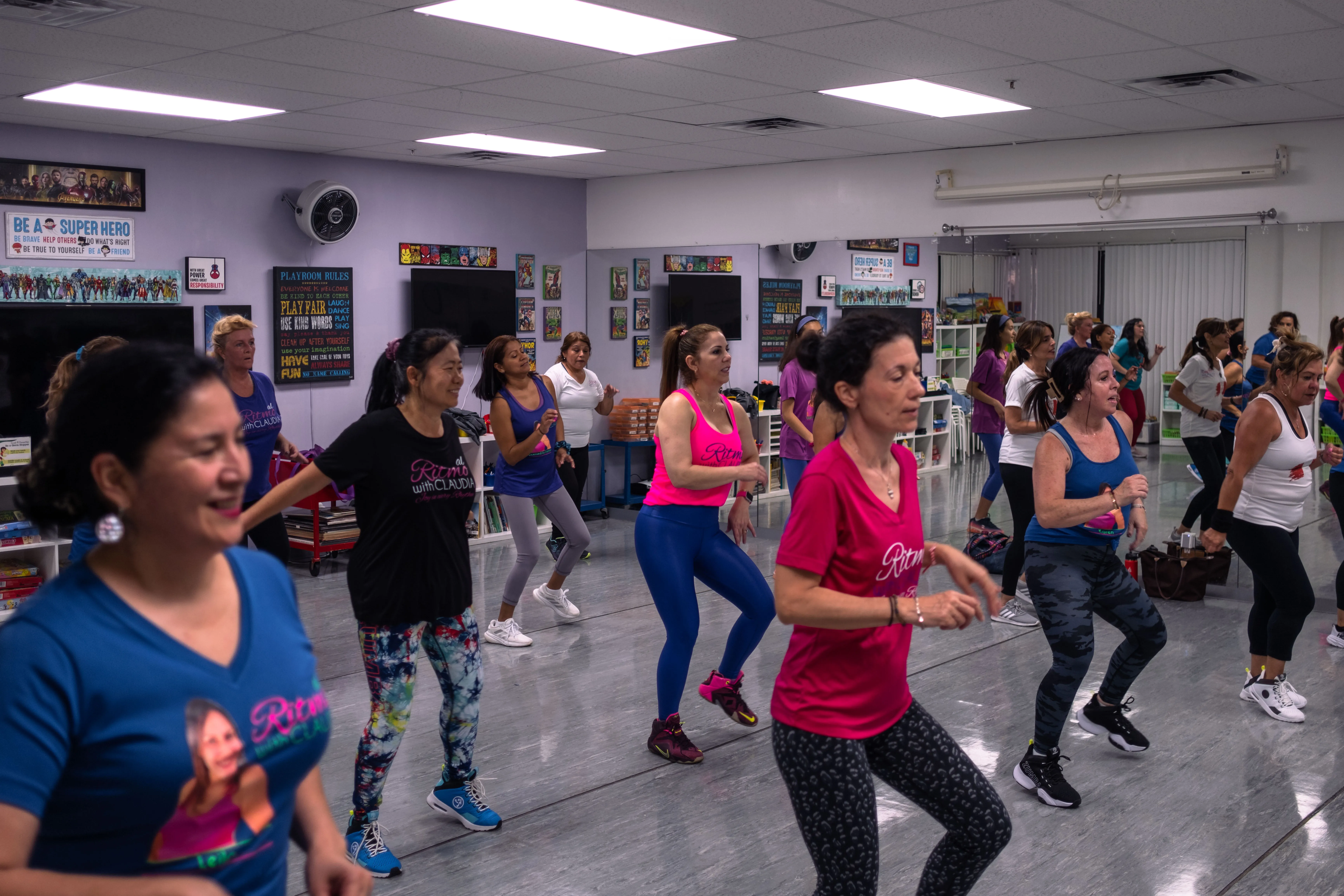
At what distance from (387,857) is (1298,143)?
21.0 feet

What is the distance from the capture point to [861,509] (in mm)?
2467

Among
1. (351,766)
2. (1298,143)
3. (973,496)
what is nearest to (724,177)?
(973,496)

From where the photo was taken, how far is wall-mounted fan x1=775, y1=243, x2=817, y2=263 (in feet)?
30.5

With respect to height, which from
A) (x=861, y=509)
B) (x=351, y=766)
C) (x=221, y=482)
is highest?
(x=221, y=482)

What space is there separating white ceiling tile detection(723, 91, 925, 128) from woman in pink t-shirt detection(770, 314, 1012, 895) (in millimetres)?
4034

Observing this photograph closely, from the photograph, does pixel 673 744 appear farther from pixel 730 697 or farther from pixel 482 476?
pixel 482 476

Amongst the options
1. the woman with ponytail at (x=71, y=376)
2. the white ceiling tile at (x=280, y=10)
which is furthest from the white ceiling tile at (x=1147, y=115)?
the woman with ponytail at (x=71, y=376)

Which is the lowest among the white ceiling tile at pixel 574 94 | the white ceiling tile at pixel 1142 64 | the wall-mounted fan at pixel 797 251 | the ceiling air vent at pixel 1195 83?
the wall-mounted fan at pixel 797 251

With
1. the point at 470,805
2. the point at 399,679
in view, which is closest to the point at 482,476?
the point at 470,805

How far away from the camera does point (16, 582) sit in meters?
6.79

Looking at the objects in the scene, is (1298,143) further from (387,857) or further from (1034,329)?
(387,857)

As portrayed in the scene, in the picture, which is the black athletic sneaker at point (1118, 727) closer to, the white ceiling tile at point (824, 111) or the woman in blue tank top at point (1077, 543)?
the woman in blue tank top at point (1077, 543)

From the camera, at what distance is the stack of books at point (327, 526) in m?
7.95

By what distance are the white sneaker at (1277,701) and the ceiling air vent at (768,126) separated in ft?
13.0
